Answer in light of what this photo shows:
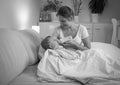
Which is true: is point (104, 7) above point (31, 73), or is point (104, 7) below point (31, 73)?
above

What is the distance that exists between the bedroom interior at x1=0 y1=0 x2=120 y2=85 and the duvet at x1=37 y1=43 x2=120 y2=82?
64mm

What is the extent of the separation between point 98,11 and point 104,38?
2.30 ft

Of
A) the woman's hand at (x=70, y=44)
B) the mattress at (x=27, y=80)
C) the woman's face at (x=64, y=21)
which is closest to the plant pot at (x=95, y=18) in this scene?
the woman's face at (x=64, y=21)

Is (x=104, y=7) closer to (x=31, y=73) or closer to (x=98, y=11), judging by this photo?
(x=98, y=11)

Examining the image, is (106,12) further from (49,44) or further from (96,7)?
(49,44)

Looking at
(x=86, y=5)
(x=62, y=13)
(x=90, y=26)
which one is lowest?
(x=90, y=26)

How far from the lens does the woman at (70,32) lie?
1.74 meters

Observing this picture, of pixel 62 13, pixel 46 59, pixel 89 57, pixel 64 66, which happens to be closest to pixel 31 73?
pixel 46 59

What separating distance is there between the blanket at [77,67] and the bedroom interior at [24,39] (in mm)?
64

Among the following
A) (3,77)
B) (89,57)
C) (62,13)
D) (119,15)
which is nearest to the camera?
(3,77)

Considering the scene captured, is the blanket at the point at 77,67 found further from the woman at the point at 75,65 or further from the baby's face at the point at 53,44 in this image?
the baby's face at the point at 53,44

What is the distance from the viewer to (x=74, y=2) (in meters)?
4.25

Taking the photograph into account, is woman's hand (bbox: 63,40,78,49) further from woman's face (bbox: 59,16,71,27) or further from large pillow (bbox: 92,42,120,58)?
large pillow (bbox: 92,42,120,58)

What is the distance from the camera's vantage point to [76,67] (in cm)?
137
